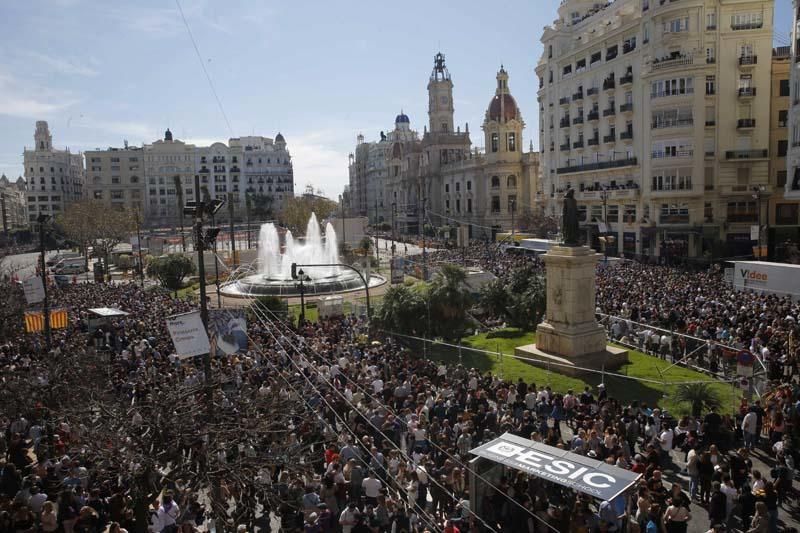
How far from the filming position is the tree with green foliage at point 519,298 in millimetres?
26094

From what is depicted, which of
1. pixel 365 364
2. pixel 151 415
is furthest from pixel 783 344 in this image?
pixel 151 415

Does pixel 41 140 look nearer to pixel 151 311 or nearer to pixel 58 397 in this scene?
pixel 151 311

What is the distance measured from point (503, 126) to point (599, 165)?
108 feet

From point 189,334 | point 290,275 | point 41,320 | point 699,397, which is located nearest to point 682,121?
point 290,275

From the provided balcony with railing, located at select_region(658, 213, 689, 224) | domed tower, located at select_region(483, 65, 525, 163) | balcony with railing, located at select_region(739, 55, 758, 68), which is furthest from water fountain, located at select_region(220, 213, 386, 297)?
domed tower, located at select_region(483, 65, 525, 163)

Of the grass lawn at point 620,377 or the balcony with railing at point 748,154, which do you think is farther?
the balcony with railing at point 748,154

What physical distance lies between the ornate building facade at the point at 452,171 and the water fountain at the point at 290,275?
15510mm

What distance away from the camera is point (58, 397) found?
1490 cm

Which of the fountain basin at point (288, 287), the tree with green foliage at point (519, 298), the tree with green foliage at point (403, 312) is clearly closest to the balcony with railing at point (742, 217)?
the tree with green foliage at point (519, 298)

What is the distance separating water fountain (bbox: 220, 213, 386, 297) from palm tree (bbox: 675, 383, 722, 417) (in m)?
29.2

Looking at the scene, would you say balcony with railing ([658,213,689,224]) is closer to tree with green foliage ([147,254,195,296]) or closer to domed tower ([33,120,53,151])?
tree with green foliage ([147,254,195,296])

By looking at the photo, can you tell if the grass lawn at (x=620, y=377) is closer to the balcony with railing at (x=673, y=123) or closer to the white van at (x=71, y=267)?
the balcony with railing at (x=673, y=123)

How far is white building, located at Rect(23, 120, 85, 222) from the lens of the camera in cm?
12738

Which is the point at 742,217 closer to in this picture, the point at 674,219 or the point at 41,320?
the point at 674,219
